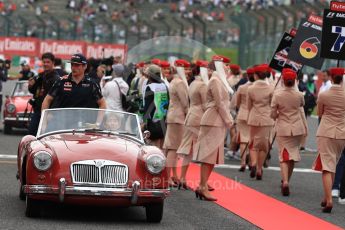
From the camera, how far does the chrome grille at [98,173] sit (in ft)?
33.6

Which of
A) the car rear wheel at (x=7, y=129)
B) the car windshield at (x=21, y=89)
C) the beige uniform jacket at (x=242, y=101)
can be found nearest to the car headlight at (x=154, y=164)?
the beige uniform jacket at (x=242, y=101)

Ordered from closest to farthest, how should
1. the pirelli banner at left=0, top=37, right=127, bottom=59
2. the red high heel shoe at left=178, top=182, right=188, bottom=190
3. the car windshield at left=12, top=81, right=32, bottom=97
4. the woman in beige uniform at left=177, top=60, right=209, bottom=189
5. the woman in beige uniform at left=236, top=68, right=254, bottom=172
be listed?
the woman in beige uniform at left=177, top=60, right=209, bottom=189
the red high heel shoe at left=178, top=182, right=188, bottom=190
the woman in beige uniform at left=236, top=68, right=254, bottom=172
the car windshield at left=12, top=81, right=32, bottom=97
the pirelli banner at left=0, top=37, right=127, bottom=59

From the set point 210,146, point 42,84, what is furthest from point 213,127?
point 42,84

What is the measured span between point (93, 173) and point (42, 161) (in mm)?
524

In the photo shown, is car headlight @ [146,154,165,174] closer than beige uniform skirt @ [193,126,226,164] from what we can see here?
Yes

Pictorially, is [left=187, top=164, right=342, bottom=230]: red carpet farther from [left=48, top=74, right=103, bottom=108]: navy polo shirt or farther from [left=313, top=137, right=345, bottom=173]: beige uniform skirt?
[left=48, top=74, right=103, bottom=108]: navy polo shirt

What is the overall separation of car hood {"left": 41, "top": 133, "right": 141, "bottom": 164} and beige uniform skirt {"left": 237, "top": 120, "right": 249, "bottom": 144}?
23.3 feet

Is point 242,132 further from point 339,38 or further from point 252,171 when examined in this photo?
point 339,38

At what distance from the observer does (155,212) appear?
34.8 feet

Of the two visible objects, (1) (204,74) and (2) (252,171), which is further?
(2) (252,171)

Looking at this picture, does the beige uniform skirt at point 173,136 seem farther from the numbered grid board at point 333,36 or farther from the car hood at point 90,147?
the car hood at point 90,147

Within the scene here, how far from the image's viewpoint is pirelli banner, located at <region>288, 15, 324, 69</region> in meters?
17.1

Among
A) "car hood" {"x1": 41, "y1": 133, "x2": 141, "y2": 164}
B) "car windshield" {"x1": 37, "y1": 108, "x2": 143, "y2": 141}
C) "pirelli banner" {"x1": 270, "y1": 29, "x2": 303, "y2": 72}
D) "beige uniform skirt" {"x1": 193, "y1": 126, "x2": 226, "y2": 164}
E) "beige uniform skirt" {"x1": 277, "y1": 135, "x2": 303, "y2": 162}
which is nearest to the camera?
"car hood" {"x1": 41, "y1": 133, "x2": 141, "y2": 164}

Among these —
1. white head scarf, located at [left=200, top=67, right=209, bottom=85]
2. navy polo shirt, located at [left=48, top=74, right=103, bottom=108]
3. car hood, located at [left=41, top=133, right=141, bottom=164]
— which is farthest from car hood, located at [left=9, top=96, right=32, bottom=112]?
car hood, located at [left=41, top=133, right=141, bottom=164]
